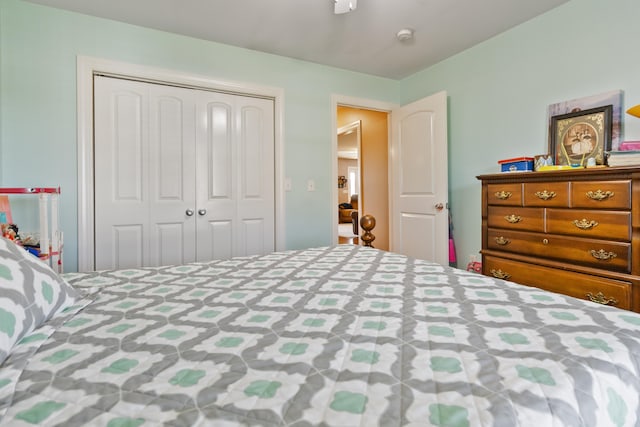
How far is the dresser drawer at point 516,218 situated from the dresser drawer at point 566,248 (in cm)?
4

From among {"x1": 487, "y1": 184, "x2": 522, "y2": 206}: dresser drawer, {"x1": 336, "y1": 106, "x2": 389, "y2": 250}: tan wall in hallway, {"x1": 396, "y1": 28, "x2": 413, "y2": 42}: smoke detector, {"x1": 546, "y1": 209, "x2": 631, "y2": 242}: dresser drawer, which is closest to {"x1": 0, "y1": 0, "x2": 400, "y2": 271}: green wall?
{"x1": 396, "y1": 28, "x2": 413, "y2": 42}: smoke detector

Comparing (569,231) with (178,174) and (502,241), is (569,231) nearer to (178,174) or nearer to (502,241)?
(502,241)

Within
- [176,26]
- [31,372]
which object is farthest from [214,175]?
[31,372]

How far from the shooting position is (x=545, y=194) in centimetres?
201

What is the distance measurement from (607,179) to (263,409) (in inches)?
80.4

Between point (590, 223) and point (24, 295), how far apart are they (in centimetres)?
241

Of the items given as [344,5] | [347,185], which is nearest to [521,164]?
[344,5]

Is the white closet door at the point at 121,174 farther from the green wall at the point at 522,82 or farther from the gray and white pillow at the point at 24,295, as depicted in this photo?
the green wall at the point at 522,82

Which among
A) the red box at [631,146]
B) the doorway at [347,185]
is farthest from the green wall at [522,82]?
the doorway at [347,185]

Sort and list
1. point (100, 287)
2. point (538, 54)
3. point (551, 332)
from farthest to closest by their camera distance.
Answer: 1. point (538, 54)
2. point (100, 287)
3. point (551, 332)

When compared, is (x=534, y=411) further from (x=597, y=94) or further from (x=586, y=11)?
(x=586, y=11)

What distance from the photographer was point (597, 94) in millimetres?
2166

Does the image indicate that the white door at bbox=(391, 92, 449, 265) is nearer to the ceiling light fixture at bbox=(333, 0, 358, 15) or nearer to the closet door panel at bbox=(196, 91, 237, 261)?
the ceiling light fixture at bbox=(333, 0, 358, 15)

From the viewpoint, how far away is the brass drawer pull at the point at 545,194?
1979 mm
